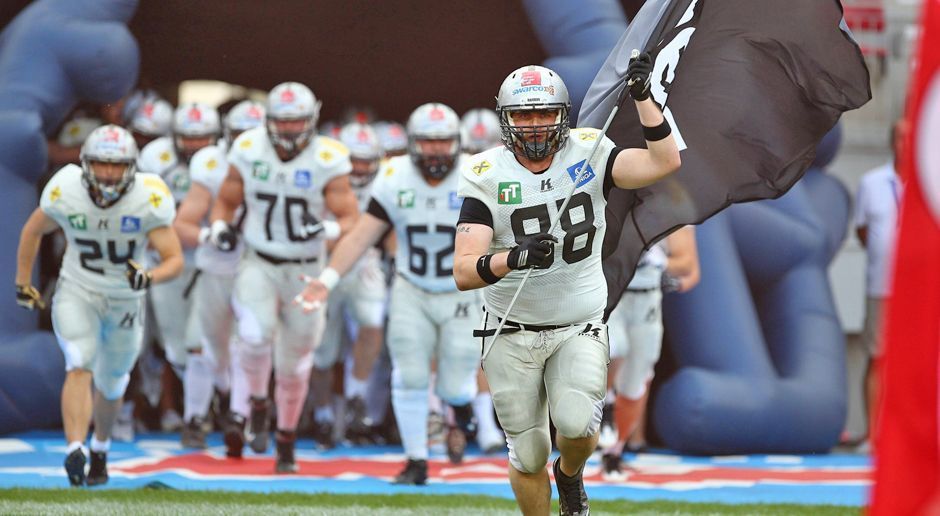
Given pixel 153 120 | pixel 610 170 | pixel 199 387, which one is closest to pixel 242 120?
pixel 153 120

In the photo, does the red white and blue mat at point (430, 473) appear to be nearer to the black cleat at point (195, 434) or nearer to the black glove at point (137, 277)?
the black cleat at point (195, 434)

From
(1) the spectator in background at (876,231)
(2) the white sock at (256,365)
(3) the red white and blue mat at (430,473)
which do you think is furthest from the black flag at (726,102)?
(1) the spectator in background at (876,231)

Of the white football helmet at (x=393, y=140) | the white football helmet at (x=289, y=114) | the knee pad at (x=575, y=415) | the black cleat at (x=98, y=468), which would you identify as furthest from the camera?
the white football helmet at (x=393, y=140)

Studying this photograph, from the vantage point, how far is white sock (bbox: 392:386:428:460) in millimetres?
7887

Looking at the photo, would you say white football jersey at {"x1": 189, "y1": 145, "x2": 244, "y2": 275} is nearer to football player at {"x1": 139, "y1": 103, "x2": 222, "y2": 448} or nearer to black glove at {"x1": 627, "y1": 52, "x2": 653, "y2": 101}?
football player at {"x1": 139, "y1": 103, "x2": 222, "y2": 448}

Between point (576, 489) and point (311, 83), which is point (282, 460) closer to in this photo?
point (576, 489)

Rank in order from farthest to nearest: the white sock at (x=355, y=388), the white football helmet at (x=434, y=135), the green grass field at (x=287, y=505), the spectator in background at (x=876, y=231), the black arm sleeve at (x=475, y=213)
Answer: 1. the white sock at (x=355, y=388)
2. the spectator in background at (x=876, y=231)
3. the white football helmet at (x=434, y=135)
4. the green grass field at (x=287, y=505)
5. the black arm sleeve at (x=475, y=213)

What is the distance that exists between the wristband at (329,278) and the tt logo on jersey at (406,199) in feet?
2.27

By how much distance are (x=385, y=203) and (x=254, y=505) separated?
2033 millimetres

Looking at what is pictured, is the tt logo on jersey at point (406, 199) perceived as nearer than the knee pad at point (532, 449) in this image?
No

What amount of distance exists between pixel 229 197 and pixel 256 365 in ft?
3.34

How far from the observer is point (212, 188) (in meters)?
9.56

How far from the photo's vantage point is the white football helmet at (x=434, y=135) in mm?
8367

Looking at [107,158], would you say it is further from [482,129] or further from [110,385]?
[482,129]
